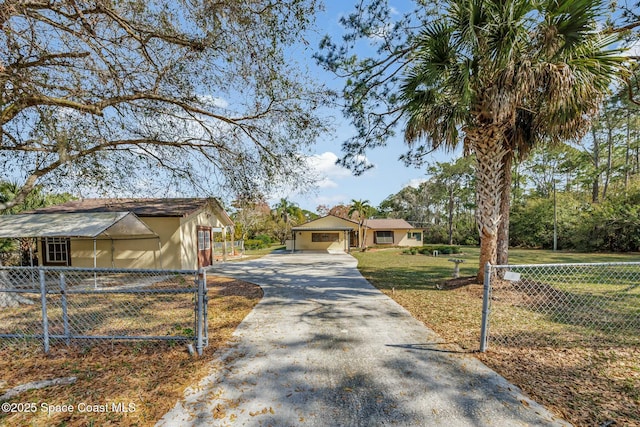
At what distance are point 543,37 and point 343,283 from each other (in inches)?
329

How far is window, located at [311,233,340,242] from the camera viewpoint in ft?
87.0

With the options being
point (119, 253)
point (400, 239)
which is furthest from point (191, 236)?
point (400, 239)

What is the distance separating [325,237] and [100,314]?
2131 centimetres

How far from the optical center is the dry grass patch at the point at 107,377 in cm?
259

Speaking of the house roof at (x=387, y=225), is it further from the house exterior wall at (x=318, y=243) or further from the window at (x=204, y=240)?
the window at (x=204, y=240)

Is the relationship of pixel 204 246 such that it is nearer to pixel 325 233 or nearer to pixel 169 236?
pixel 169 236

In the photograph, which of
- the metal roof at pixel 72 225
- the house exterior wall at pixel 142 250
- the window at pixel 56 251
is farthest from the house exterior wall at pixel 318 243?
the window at pixel 56 251

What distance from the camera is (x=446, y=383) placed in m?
3.12

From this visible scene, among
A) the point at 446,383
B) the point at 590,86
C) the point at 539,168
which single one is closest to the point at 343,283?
the point at 446,383

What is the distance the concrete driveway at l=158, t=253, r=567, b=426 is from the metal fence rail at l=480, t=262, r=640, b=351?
1.06 meters

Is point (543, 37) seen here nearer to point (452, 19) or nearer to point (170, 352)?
point (452, 19)

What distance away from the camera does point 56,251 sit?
11914 millimetres

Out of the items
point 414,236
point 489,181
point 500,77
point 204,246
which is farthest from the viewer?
point 414,236

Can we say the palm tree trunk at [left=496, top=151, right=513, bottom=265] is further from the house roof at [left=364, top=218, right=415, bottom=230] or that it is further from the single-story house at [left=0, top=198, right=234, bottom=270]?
the house roof at [left=364, top=218, right=415, bottom=230]
